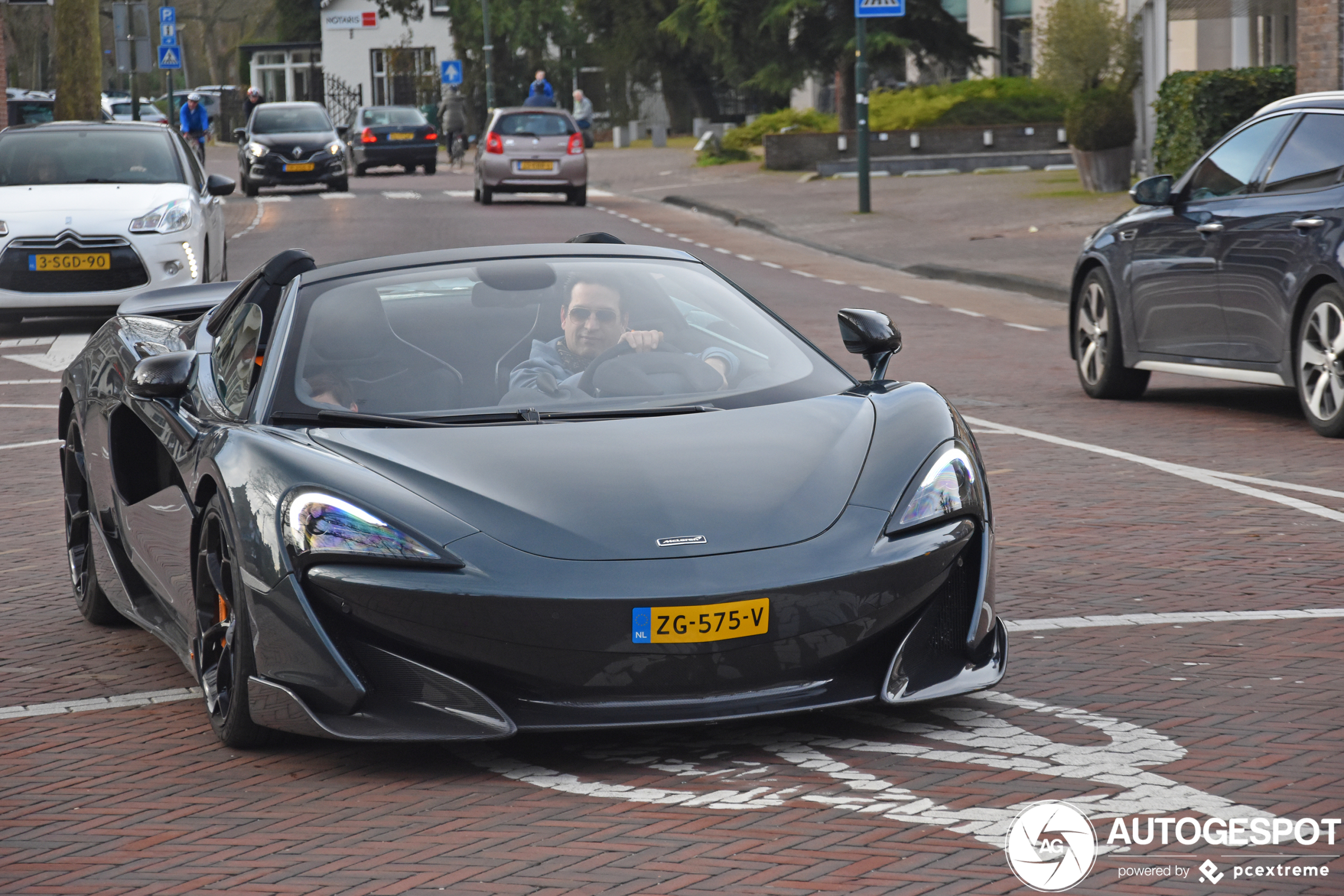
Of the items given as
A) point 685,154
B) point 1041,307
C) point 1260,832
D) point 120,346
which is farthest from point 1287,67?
point 685,154

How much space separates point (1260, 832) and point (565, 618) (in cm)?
154

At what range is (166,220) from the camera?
16.5 meters

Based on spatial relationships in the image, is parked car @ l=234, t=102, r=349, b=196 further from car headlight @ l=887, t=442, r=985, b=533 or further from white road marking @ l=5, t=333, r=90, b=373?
car headlight @ l=887, t=442, r=985, b=533

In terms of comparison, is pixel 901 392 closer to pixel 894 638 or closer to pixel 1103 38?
pixel 894 638

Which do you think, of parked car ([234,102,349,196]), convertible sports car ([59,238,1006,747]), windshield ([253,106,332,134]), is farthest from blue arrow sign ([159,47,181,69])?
convertible sports car ([59,238,1006,747])

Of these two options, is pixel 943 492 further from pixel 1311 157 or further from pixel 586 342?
pixel 1311 157

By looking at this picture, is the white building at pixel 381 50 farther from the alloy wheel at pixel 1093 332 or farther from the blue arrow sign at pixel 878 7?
the alloy wheel at pixel 1093 332

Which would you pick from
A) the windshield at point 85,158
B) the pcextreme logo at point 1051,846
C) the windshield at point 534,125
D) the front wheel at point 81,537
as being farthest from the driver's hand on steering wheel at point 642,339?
the windshield at point 534,125

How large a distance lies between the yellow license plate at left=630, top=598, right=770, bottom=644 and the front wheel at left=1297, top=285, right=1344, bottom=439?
5998 mm

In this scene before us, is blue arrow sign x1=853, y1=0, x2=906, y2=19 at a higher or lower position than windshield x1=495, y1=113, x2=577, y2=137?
higher

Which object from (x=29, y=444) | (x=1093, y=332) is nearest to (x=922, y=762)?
(x=1093, y=332)

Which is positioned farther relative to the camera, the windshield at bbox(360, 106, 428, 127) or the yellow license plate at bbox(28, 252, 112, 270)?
the windshield at bbox(360, 106, 428, 127)

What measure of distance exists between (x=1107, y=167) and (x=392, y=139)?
2164cm

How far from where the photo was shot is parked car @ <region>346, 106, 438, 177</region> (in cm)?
4659
